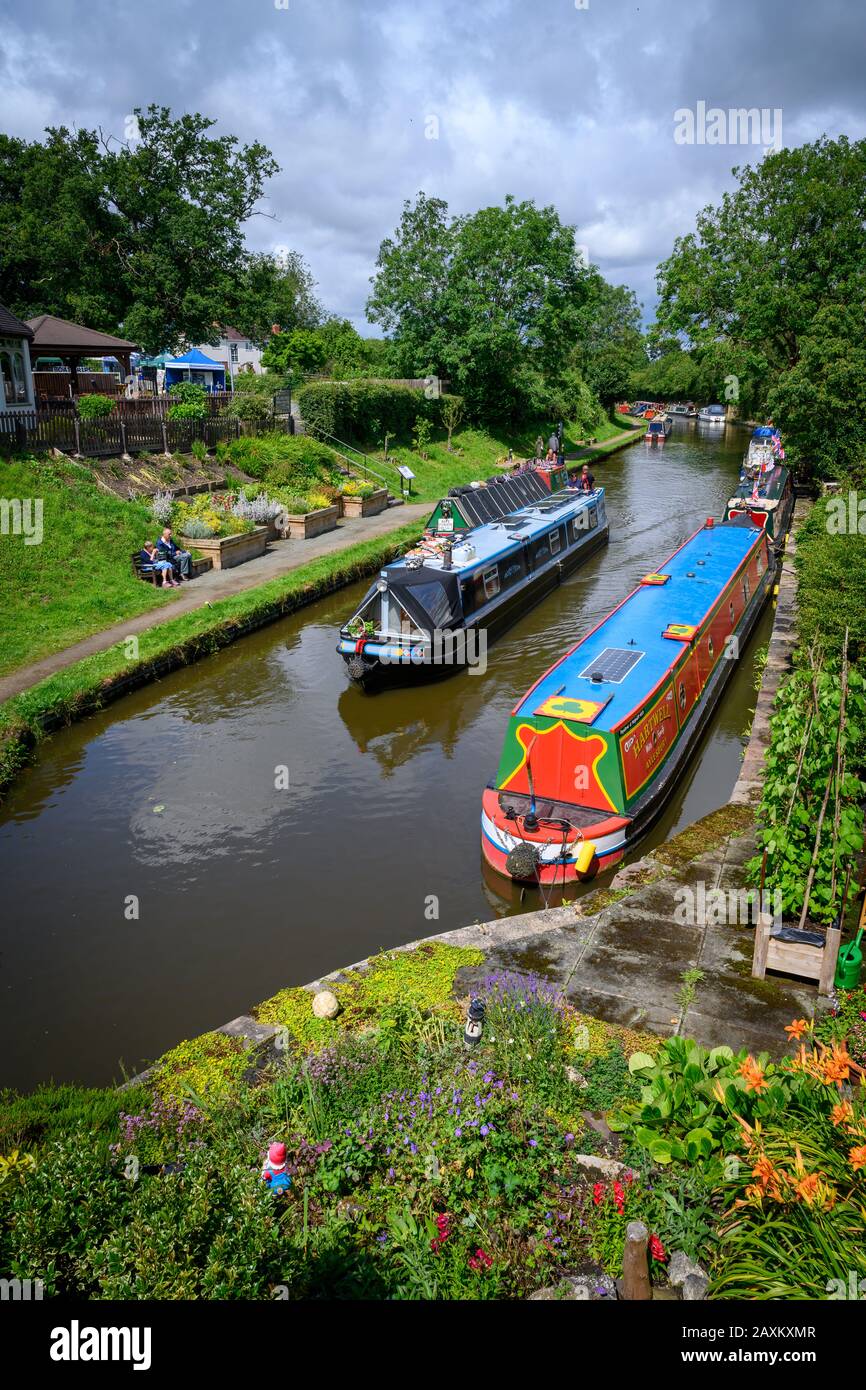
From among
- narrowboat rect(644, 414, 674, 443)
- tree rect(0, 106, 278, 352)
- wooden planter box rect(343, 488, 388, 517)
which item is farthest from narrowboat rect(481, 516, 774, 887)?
narrowboat rect(644, 414, 674, 443)

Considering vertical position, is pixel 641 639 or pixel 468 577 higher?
pixel 468 577

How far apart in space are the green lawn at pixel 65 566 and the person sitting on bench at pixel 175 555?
2.77ft

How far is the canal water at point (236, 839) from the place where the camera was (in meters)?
8.84

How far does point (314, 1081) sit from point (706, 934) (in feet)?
14.0

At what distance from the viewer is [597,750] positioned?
1048 cm

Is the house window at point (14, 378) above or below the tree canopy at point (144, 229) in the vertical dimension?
below

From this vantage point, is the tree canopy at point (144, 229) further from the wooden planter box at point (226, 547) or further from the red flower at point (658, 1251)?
the red flower at point (658, 1251)

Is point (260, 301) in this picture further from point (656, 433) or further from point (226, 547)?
point (656, 433)

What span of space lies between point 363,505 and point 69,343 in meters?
10.8

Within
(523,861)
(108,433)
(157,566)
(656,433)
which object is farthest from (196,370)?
(523,861)

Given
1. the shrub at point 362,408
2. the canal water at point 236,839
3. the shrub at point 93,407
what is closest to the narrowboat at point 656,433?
the shrub at point 362,408

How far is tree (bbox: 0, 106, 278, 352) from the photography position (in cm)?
3256
